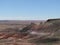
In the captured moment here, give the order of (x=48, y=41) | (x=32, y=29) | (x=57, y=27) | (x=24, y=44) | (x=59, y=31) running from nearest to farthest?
(x=24, y=44) → (x=48, y=41) → (x=59, y=31) → (x=57, y=27) → (x=32, y=29)

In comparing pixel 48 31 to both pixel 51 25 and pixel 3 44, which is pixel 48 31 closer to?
pixel 51 25

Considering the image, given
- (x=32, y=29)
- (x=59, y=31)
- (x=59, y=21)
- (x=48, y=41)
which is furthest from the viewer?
(x=32, y=29)

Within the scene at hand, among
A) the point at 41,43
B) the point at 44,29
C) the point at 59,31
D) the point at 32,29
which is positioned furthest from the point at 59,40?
the point at 32,29

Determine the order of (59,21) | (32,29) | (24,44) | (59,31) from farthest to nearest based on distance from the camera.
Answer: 1. (32,29)
2. (59,21)
3. (59,31)
4. (24,44)

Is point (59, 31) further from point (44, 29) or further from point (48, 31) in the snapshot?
point (44, 29)

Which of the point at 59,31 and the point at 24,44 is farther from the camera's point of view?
the point at 59,31

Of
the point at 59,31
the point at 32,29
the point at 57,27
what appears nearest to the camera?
the point at 59,31

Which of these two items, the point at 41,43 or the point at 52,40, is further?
the point at 52,40

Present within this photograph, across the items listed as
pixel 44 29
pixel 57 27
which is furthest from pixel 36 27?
pixel 57 27
